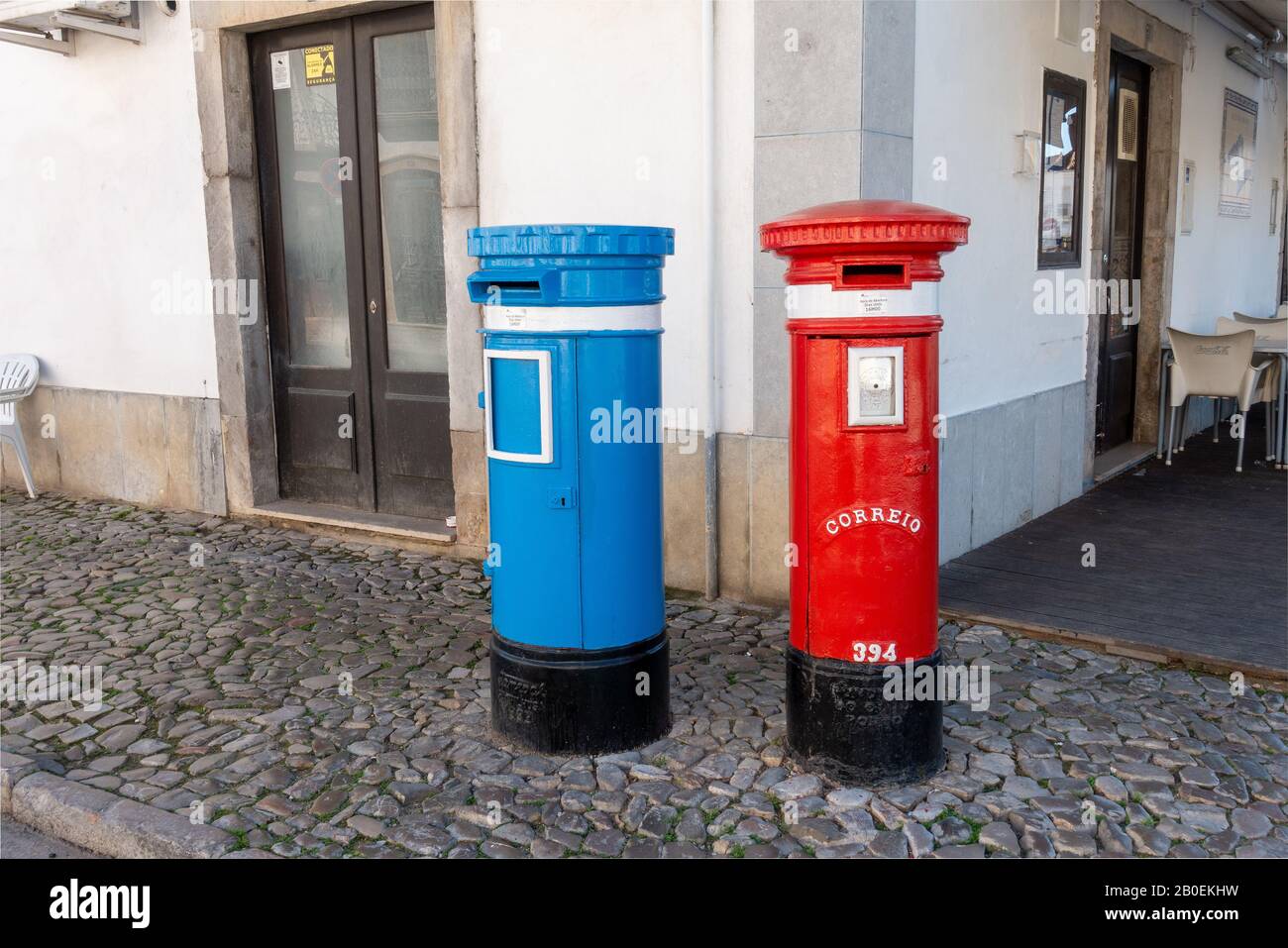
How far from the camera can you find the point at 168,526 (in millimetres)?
7910

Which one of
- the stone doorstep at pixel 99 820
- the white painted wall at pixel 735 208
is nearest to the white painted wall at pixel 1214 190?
the white painted wall at pixel 735 208

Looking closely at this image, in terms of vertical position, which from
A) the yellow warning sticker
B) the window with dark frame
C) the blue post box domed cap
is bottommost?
the blue post box domed cap

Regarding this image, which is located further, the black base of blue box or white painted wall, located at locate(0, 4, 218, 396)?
white painted wall, located at locate(0, 4, 218, 396)

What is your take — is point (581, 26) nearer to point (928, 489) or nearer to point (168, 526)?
point (928, 489)

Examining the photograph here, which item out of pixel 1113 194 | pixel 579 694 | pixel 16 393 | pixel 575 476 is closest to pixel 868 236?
pixel 575 476

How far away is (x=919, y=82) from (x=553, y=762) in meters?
3.65

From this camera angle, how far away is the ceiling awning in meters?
7.15

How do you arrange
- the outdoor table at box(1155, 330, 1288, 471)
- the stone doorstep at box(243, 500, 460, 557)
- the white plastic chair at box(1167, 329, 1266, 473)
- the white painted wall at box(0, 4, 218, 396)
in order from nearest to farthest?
the stone doorstep at box(243, 500, 460, 557) < the white painted wall at box(0, 4, 218, 396) < the white plastic chair at box(1167, 329, 1266, 473) < the outdoor table at box(1155, 330, 1288, 471)

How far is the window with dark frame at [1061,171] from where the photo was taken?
A: 726cm

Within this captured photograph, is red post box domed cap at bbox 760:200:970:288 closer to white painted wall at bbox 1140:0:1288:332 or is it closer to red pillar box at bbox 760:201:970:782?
red pillar box at bbox 760:201:970:782

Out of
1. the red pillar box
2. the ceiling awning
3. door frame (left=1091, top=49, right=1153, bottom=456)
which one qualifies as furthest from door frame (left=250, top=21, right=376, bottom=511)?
door frame (left=1091, top=49, right=1153, bottom=456)

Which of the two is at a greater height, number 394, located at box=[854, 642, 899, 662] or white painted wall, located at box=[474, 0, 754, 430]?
white painted wall, located at box=[474, 0, 754, 430]

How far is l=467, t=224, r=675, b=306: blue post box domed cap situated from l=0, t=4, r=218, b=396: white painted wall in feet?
15.6

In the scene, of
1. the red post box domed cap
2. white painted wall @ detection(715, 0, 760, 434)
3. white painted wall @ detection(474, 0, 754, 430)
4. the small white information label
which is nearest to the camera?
the red post box domed cap
